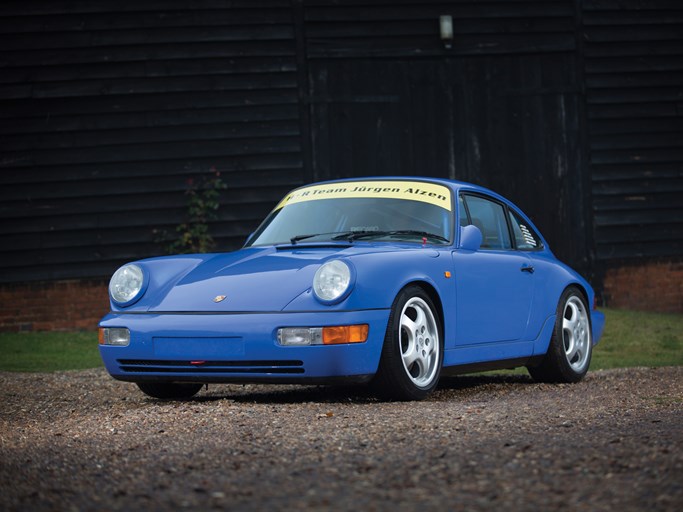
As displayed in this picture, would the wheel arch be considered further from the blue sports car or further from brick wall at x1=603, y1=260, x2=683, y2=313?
brick wall at x1=603, y1=260, x2=683, y2=313

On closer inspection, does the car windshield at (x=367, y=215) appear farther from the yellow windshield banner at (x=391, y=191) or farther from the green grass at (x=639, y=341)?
the green grass at (x=639, y=341)

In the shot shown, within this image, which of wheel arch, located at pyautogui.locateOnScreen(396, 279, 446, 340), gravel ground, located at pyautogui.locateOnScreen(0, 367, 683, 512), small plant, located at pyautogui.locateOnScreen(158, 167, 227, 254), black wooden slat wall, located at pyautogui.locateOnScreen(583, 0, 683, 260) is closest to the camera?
gravel ground, located at pyautogui.locateOnScreen(0, 367, 683, 512)

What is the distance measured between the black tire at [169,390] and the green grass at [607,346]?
3.06 meters

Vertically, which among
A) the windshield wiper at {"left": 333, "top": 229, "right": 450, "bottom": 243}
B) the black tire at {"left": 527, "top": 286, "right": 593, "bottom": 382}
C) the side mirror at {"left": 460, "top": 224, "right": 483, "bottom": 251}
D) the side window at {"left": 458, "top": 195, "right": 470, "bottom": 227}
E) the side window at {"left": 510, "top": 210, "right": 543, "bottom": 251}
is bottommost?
the black tire at {"left": 527, "top": 286, "right": 593, "bottom": 382}

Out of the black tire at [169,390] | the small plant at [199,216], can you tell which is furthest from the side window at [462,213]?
the small plant at [199,216]

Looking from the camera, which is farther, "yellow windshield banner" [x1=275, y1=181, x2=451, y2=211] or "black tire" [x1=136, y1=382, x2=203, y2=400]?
"yellow windshield banner" [x1=275, y1=181, x2=451, y2=211]

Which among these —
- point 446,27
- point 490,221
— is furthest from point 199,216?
point 490,221

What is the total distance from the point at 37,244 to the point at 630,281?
7303mm

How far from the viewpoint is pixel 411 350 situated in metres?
6.67

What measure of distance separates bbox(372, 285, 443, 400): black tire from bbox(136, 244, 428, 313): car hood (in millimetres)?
346

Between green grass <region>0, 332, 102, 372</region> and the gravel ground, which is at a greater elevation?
the gravel ground

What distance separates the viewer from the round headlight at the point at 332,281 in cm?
627

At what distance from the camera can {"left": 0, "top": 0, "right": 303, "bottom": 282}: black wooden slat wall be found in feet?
46.4

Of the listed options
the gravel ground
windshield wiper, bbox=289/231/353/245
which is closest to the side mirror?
windshield wiper, bbox=289/231/353/245
